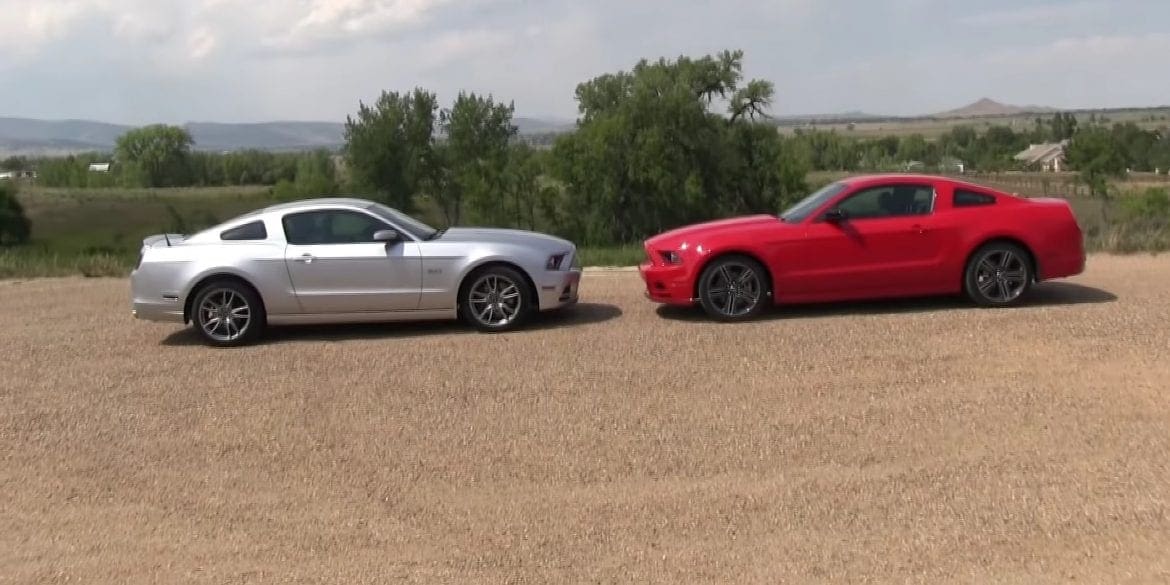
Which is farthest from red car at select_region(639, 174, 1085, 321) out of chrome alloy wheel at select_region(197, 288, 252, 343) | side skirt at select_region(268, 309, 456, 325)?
chrome alloy wheel at select_region(197, 288, 252, 343)

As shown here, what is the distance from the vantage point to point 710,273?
10.3 meters

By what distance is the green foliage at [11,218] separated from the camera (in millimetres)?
39719

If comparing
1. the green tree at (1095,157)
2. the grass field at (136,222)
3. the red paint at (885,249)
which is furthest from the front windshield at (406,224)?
the green tree at (1095,157)

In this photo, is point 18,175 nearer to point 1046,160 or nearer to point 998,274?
point 1046,160

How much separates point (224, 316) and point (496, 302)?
249cm

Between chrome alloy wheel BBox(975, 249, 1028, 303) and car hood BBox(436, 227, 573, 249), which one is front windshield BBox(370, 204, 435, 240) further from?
chrome alloy wheel BBox(975, 249, 1028, 303)

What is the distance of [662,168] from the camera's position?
2106 inches

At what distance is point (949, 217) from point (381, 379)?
5465 millimetres

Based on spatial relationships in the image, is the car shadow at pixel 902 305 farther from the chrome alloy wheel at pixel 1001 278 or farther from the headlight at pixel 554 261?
the headlight at pixel 554 261

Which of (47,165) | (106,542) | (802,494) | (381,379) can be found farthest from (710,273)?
(47,165)

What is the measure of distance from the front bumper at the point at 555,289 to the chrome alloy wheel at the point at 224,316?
2680mm

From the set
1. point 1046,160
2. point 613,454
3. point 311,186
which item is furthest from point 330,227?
point 1046,160

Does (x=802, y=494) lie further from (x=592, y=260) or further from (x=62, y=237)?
(x=62, y=237)

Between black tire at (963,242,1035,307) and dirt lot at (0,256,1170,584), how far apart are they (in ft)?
0.77
